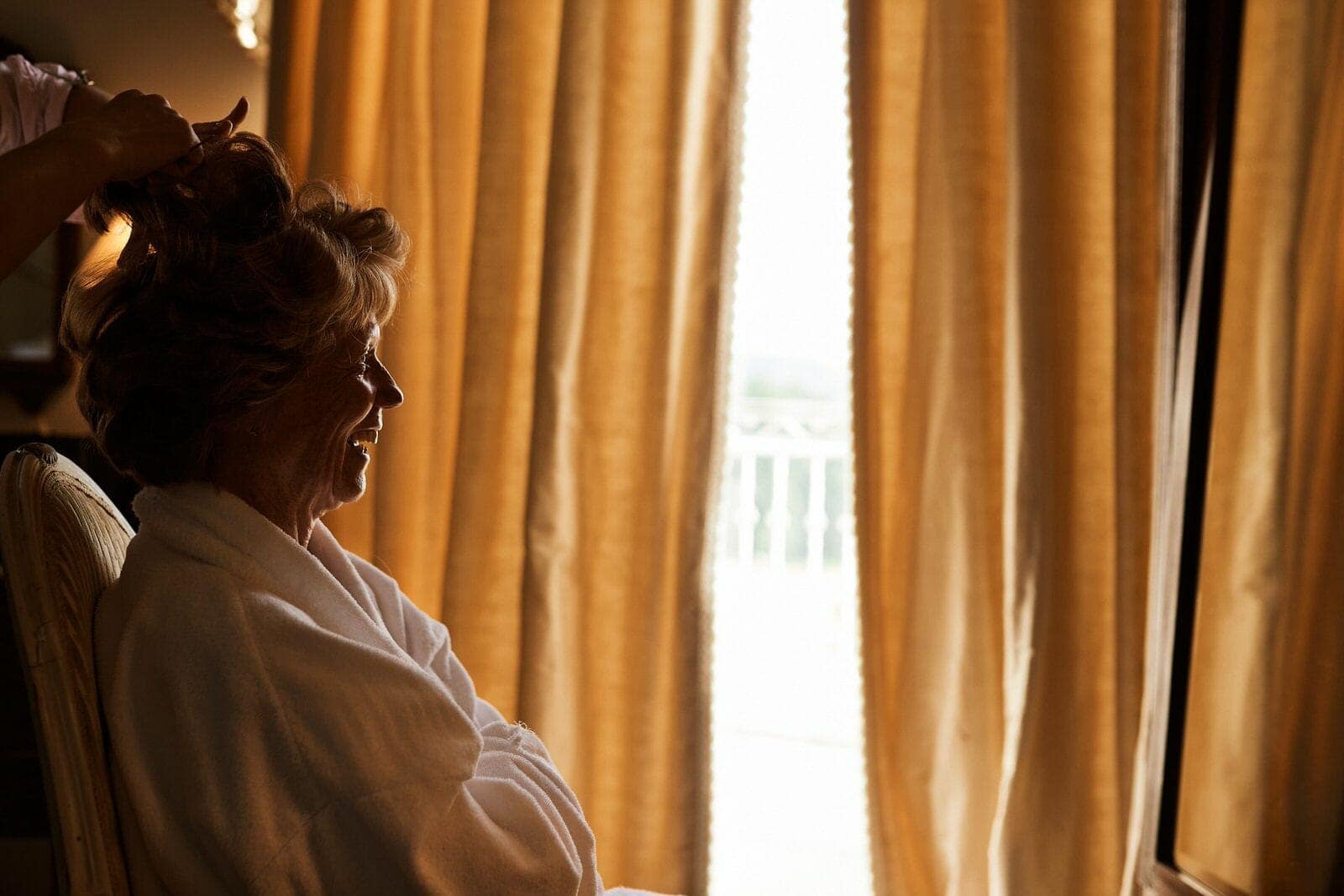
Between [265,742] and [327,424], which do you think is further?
[327,424]


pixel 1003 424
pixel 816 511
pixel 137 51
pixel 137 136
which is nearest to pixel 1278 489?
pixel 1003 424

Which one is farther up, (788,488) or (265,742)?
(265,742)

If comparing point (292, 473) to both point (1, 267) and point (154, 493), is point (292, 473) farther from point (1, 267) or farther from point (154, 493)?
point (1, 267)

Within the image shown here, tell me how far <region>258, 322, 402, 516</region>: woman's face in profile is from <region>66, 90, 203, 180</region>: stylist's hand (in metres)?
0.22

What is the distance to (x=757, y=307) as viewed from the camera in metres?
3.19

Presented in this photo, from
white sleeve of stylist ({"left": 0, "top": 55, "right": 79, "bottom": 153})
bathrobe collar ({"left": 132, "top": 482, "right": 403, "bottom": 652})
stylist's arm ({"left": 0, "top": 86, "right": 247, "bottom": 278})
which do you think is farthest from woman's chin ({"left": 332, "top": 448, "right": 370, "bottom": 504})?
white sleeve of stylist ({"left": 0, "top": 55, "right": 79, "bottom": 153})

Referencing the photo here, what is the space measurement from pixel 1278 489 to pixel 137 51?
2.07 m

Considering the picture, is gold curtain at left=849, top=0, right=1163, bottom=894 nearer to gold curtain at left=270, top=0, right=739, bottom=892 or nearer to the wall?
gold curtain at left=270, top=0, right=739, bottom=892

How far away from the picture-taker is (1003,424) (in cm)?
183

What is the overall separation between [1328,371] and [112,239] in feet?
5.73

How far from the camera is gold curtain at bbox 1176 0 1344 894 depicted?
1.72m

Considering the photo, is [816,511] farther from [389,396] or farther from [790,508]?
[389,396]

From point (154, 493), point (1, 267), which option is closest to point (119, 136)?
point (1, 267)

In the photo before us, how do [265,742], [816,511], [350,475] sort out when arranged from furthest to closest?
[816,511]
[350,475]
[265,742]
